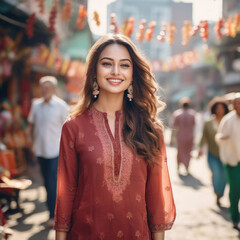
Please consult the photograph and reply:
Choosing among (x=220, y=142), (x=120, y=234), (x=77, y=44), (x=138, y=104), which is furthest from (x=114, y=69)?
(x=77, y=44)

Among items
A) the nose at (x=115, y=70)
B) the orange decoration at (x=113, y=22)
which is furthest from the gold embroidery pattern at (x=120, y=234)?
the orange decoration at (x=113, y=22)

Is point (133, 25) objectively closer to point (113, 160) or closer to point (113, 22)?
point (113, 22)

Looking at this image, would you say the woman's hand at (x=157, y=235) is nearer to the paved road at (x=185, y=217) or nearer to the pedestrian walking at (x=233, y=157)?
the paved road at (x=185, y=217)

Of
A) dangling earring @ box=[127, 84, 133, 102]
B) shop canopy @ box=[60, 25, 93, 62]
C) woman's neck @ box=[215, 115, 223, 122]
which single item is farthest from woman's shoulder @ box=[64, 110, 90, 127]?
shop canopy @ box=[60, 25, 93, 62]

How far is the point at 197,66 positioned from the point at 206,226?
125ft

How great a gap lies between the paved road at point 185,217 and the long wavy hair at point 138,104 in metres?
2.88

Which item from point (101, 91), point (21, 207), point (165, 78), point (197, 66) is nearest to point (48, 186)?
point (21, 207)

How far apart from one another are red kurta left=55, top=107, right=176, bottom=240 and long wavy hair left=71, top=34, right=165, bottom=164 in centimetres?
7

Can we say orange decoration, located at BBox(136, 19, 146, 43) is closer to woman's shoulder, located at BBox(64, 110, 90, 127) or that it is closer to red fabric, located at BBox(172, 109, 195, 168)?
red fabric, located at BBox(172, 109, 195, 168)

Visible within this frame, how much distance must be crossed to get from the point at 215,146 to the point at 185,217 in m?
1.86

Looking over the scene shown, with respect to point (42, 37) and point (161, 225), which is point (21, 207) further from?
point (42, 37)

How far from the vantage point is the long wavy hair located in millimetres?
2479

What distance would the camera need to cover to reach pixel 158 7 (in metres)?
57.2

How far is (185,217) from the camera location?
20.1ft
